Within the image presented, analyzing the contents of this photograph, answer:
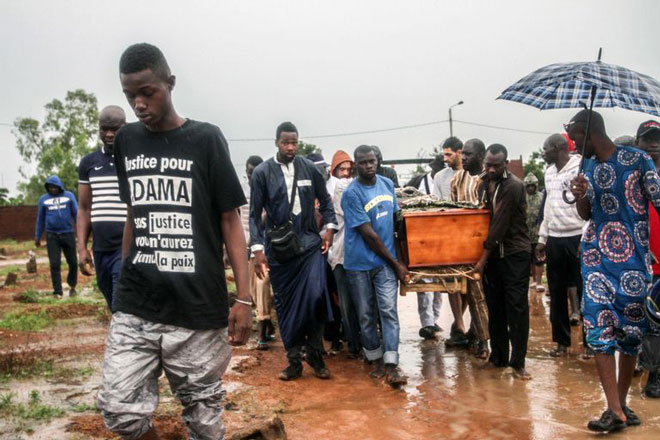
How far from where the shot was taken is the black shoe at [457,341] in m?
6.88

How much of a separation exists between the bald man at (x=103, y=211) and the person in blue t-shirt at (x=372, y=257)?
1.93m

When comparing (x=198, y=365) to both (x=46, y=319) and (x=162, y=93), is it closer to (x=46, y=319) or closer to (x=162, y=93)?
(x=162, y=93)

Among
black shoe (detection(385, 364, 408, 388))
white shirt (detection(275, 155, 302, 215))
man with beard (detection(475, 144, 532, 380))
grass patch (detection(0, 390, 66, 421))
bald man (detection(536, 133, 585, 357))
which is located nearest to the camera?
grass patch (detection(0, 390, 66, 421))

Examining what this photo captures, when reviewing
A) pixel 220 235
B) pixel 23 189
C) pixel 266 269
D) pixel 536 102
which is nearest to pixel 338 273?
pixel 266 269

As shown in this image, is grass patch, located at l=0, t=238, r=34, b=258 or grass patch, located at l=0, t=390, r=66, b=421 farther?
A: grass patch, located at l=0, t=238, r=34, b=258

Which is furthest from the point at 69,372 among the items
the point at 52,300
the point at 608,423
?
the point at 52,300

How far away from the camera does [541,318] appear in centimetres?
850

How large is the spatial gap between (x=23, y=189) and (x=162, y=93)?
5494cm

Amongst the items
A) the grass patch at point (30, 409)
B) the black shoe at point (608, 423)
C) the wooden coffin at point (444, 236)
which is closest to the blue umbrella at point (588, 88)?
the wooden coffin at point (444, 236)

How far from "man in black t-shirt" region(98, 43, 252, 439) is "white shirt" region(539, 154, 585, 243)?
4.35 metres

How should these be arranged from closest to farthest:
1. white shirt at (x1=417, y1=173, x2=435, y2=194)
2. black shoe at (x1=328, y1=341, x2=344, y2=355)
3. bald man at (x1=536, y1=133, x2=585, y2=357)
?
bald man at (x1=536, y1=133, x2=585, y2=357)
black shoe at (x1=328, y1=341, x2=344, y2=355)
white shirt at (x1=417, y1=173, x2=435, y2=194)

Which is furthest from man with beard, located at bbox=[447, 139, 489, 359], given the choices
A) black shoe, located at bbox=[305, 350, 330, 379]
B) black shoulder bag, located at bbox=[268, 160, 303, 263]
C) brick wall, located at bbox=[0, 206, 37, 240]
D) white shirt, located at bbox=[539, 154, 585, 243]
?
brick wall, located at bbox=[0, 206, 37, 240]

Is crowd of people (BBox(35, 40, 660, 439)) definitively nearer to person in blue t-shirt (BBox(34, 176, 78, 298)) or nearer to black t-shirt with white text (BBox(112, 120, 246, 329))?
black t-shirt with white text (BBox(112, 120, 246, 329))

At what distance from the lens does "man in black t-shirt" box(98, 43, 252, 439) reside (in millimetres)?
2953
